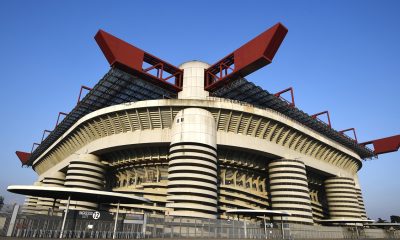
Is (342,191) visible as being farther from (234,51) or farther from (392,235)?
(234,51)

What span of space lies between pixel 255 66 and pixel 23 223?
102 ft

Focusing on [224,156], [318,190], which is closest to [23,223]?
[224,156]

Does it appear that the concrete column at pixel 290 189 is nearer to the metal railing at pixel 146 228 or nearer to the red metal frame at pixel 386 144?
the metal railing at pixel 146 228

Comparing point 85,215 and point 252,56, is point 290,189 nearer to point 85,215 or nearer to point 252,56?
point 252,56

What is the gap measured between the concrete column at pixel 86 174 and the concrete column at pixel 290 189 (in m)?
29.0

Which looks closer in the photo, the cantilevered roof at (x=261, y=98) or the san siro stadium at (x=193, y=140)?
the san siro stadium at (x=193, y=140)

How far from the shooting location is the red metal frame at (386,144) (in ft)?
245

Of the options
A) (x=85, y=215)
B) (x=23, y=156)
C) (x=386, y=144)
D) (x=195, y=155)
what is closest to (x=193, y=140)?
(x=195, y=155)

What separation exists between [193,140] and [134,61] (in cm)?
1424

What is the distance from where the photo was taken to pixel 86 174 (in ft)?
150

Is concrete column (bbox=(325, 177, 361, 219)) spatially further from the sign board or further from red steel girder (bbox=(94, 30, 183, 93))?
the sign board

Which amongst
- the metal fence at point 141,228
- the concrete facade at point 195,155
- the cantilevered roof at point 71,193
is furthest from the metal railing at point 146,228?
the concrete facade at point 195,155

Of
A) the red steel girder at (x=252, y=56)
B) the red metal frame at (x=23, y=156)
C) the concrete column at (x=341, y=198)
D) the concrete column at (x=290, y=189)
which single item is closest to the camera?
the red steel girder at (x=252, y=56)

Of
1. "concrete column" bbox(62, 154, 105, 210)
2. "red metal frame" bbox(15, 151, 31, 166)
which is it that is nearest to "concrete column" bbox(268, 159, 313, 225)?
"concrete column" bbox(62, 154, 105, 210)
